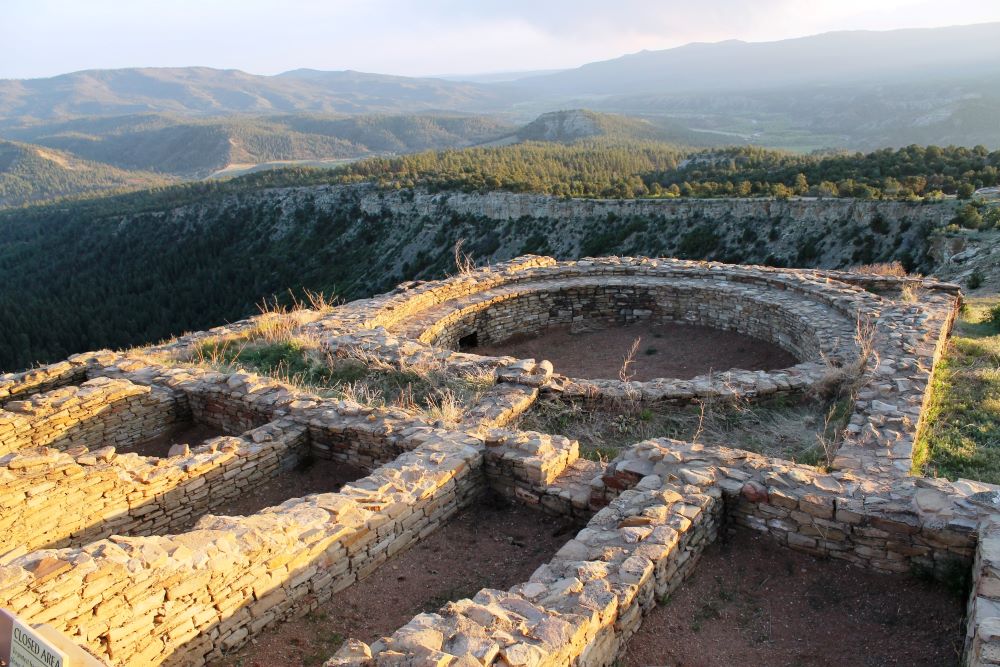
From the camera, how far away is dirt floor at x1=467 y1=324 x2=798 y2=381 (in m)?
12.5

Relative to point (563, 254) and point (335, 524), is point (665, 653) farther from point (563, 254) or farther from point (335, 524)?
point (563, 254)

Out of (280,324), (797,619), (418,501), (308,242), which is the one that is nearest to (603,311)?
(280,324)

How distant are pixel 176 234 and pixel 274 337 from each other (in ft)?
205

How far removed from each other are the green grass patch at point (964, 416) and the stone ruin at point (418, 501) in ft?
1.13

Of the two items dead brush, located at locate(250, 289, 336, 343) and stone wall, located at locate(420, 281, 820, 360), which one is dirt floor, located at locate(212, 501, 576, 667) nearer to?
stone wall, located at locate(420, 281, 820, 360)

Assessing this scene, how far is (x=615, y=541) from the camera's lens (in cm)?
508

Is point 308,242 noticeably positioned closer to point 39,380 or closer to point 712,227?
point 712,227

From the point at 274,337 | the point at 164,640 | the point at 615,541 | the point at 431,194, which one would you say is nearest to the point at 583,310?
the point at 274,337

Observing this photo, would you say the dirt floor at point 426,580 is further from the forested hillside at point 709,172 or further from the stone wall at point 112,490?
the forested hillside at point 709,172

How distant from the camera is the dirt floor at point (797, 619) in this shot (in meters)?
4.51

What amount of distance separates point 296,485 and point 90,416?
12.3ft

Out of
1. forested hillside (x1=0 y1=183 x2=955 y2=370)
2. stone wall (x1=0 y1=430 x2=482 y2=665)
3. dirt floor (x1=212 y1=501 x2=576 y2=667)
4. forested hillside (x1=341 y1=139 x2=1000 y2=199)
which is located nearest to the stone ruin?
stone wall (x1=0 y1=430 x2=482 y2=665)

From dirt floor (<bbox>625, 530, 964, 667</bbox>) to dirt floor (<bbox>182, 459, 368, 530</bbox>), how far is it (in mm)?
4138

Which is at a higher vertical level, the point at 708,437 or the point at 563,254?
the point at 708,437
